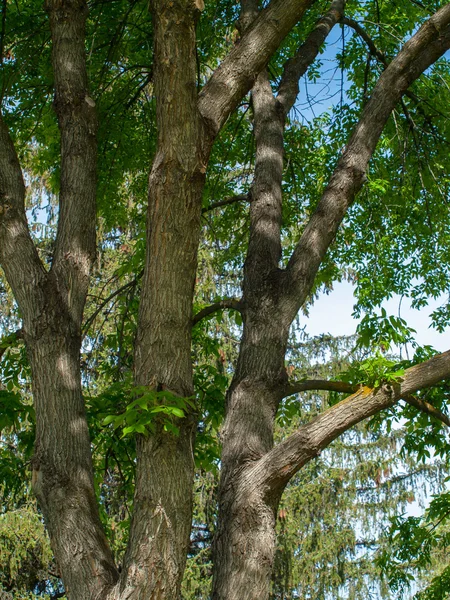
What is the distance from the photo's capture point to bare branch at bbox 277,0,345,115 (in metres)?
5.68

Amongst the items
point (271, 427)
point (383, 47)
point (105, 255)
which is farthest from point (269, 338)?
point (105, 255)

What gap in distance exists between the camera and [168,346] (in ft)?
10.9

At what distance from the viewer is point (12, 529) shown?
10641 millimetres

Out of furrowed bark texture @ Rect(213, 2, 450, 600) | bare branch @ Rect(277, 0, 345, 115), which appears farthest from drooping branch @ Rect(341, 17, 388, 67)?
furrowed bark texture @ Rect(213, 2, 450, 600)

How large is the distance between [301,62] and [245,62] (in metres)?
2.33

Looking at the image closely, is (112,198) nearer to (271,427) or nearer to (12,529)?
(271,427)

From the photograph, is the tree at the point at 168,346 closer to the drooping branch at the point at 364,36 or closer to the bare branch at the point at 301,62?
the bare branch at the point at 301,62

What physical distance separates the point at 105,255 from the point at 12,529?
6055mm

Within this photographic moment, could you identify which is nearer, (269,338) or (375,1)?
(269,338)

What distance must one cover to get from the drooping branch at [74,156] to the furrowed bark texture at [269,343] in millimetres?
1028

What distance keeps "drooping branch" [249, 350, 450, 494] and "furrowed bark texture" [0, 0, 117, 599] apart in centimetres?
92

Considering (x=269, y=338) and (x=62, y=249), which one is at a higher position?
(x=62, y=249)

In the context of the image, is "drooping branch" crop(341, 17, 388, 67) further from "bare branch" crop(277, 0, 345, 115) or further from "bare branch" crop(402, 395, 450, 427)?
"bare branch" crop(402, 395, 450, 427)

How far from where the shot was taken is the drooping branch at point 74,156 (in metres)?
3.73
